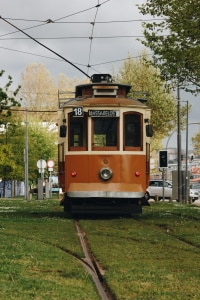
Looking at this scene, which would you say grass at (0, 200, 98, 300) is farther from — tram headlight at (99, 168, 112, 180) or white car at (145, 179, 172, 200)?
white car at (145, 179, 172, 200)

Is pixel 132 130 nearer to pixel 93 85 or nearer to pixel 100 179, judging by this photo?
pixel 100 179

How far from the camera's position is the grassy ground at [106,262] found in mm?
9180

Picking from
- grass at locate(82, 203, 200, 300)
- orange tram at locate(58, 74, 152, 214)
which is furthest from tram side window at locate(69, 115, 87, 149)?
grass at locate(82, 203, 200, 300)

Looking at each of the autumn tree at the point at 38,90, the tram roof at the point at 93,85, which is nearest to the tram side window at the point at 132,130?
the tram roof at the point at 93,85

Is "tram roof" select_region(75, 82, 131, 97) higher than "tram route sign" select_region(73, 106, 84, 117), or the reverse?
"tram roof" select_region(75, 82, 131, 97)

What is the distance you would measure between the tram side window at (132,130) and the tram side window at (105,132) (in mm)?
327

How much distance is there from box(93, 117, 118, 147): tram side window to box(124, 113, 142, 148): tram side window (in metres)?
0.33

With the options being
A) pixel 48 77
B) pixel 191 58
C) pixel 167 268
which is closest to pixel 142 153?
pixel 191 58

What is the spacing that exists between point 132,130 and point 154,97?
4944cm

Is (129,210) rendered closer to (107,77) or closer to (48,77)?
(107,77)

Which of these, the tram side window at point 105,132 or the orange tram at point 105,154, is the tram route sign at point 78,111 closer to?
the orange tram at point 105,154

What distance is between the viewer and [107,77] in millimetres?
26750

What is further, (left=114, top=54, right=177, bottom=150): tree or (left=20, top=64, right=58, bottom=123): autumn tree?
(left=20, top=64, right=58, bottom=123): autumn tree

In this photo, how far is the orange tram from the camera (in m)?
24.3
